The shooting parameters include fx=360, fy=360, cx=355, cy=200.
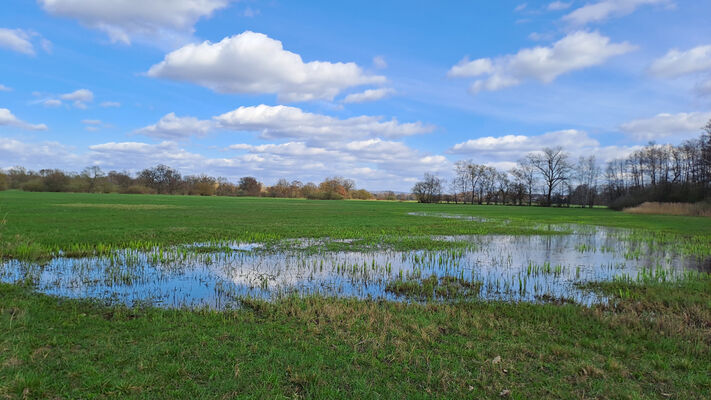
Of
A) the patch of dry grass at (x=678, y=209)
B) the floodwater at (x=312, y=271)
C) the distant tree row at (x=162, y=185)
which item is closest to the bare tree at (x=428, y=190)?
the distant tree row at (x=162, y=185)

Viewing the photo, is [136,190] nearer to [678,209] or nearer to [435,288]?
[435,288]

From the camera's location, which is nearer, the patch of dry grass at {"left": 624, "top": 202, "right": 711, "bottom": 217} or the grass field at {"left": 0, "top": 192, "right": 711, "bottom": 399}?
the grass field at {"left": 0, "top": 192, "right": 711, "bottom": 399}

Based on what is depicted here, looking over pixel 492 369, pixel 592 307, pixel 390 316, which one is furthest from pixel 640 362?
pixel 390 316

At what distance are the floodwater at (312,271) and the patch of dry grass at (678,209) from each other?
4196 cm

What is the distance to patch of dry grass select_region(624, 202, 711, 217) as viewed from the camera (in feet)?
158

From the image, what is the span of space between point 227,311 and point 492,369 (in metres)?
5.46

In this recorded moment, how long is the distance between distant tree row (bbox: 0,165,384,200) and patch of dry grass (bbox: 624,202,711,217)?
90.7 metres

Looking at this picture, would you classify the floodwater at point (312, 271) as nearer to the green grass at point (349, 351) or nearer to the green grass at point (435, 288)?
the green grass at point (435, 288)

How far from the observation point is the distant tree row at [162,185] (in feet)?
329

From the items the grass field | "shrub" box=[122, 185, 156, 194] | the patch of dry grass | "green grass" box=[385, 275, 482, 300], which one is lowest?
"green grass" box=[385, 275, 482, 300]

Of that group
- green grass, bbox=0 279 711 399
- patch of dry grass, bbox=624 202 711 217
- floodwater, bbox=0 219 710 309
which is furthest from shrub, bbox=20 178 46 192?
patch of dry grass, bbox=624 202 711 217

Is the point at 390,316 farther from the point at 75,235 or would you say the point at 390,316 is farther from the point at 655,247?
the point at 655,247

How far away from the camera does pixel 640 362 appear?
5.68 m

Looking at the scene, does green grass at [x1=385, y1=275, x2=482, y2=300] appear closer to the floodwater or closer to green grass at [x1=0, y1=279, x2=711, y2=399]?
the floodwater
